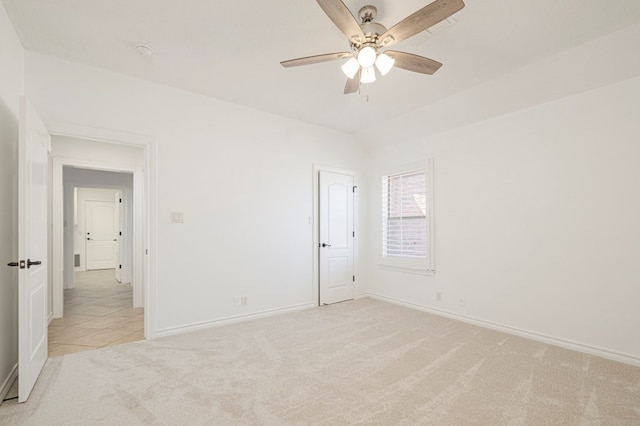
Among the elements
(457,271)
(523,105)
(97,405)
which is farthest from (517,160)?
(97,405)

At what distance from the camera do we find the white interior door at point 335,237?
15.7 feet

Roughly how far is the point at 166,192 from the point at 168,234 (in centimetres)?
49

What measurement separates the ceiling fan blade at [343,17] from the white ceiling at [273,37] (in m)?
0.32

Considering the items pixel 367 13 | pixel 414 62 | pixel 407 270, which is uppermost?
pixel 367 13

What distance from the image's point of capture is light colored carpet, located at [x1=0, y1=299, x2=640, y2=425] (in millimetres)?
1963

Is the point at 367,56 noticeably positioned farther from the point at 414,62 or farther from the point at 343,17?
the point at 414,62

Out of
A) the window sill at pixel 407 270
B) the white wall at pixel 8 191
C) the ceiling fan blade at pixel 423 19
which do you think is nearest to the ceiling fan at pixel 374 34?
the ceiling fan blade at pixel 423 19

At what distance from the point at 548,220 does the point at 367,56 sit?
272 centimetres

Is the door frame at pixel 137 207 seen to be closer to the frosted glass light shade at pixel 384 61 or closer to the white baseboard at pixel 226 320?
the white baseboard at pixel 226 320

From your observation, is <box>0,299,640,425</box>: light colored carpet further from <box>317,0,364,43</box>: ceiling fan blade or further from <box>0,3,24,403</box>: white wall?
<box>317,0,364,43</box>: ceiling fan blade

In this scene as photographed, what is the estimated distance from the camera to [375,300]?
5062 mm

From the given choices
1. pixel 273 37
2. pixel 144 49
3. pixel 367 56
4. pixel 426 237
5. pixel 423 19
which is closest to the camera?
pixel 423 19

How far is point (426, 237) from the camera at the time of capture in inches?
174

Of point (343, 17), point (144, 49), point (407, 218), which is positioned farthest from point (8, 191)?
point (407, 218)
